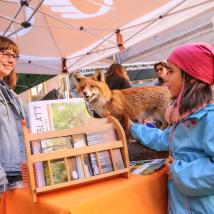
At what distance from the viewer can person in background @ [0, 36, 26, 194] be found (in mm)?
1180

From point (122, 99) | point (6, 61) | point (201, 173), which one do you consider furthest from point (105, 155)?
point (122, 99)

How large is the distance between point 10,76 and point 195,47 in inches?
41.8

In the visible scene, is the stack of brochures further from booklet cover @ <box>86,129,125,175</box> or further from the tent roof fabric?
the tent roof fabric

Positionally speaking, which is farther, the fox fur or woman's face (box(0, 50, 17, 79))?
the fox fur

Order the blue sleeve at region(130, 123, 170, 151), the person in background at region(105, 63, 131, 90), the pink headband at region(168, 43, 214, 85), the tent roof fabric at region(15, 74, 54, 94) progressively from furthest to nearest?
1. the tent roof fabric at region(15, 74, 54, 94)
2. the person in background at region(105, 63, 131, 90)
3. the blue sleeve at region(130, 123, 170, 151)
4. the pink headband at region(168, 43, 214, 85)

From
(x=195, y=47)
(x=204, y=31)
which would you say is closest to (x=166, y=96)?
(x=195, y=47)

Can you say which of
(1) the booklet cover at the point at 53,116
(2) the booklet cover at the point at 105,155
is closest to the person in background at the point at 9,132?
(1) the booklet cover at the point at 53,116

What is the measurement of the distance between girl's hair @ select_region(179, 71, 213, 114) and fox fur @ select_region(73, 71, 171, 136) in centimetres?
150

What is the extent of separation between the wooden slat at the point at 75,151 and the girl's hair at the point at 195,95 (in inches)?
11.2

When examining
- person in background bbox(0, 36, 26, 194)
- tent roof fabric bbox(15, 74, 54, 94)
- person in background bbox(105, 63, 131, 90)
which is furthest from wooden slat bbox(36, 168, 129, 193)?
tent roof fabric bbox(15, 74, 54, 94)

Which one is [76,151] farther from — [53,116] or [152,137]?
[152,137]

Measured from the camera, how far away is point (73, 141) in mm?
981

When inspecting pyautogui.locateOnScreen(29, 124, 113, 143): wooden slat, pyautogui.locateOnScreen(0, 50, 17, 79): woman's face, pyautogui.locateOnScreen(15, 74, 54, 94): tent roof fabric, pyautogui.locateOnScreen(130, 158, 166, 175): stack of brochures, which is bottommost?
pyautogui.locateOnScreen(130, 158, 166, 175): stack of brochures

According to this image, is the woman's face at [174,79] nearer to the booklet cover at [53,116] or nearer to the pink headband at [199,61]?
the pink headband at [199,61]
